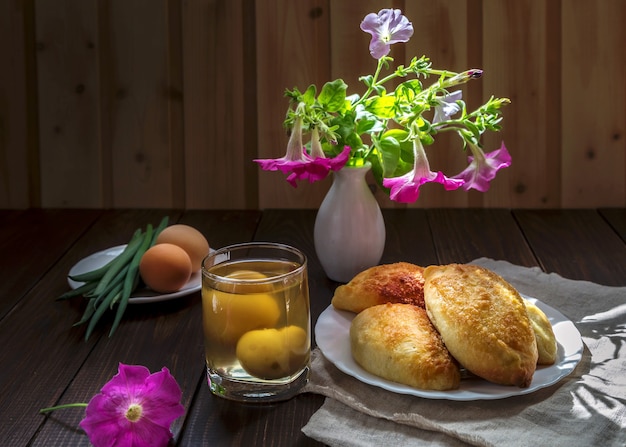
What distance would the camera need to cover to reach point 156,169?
1994 millimetres

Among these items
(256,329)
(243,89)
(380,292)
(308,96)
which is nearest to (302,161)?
(308,96)

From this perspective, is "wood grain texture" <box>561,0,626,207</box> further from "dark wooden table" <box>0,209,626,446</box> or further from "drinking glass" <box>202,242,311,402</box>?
"drinking glass" <box>202,242,311,402</box>

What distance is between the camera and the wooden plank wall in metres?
1.89

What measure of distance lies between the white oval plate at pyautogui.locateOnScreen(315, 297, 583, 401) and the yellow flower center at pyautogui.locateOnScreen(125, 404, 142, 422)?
231 mm

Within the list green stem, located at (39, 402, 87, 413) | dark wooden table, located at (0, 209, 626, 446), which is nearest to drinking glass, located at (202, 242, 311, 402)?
dark wooden table, located at (0, 209, 626, 446)

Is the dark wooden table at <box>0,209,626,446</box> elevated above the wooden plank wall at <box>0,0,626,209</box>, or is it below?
below

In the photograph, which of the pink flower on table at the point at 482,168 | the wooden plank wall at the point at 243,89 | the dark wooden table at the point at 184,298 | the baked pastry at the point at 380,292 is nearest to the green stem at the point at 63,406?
the dark wooden table at the point at 184,298

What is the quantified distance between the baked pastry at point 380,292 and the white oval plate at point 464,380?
0.05 ft

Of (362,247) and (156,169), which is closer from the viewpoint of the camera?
(362,247)

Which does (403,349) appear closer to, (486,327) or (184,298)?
(486,327)

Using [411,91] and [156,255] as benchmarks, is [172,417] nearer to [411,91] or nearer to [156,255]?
[156,255]

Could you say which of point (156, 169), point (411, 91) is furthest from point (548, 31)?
point (156, 169)

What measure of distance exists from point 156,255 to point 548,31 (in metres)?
1.10

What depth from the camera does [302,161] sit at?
1.16 meters
